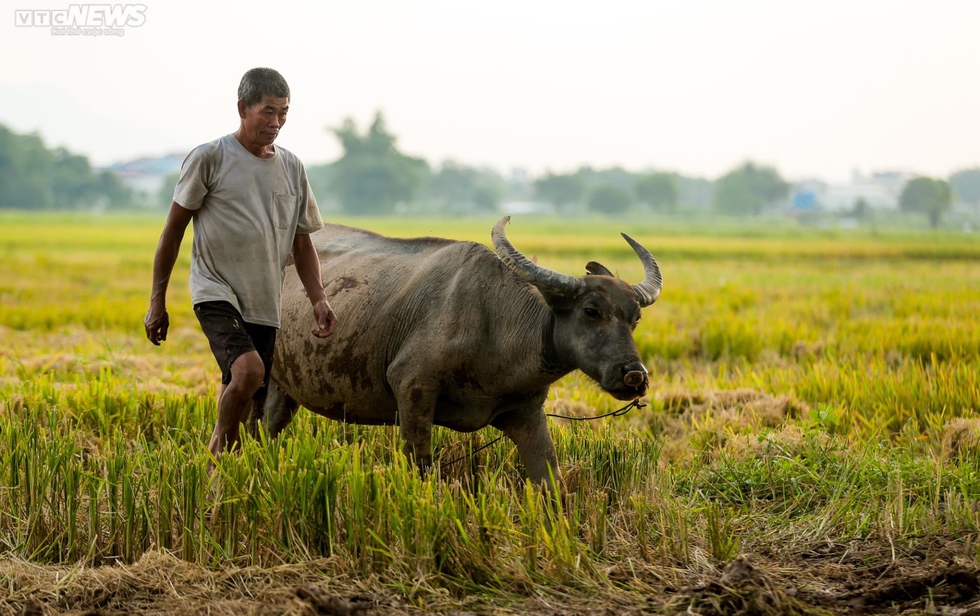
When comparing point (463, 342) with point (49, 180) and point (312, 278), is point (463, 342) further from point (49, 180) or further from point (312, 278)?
point (49, 180)

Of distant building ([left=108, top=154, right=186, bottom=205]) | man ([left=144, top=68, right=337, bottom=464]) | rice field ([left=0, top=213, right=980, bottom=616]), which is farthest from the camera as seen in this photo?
distant building ([left=108, top=154, right=186, bottom=205])

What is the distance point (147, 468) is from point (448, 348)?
53.0 inches

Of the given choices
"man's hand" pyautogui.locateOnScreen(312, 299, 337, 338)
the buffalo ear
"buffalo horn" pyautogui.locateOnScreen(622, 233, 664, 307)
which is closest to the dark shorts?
"man's hand" pyautogui.locateOnScreen(312, 299, 337, 338)

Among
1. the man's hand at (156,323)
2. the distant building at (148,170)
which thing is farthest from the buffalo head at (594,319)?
the distant building at (148,170)

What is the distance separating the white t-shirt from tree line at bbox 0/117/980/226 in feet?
331

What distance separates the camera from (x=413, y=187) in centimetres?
11612

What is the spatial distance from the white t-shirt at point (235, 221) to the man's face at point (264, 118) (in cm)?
10

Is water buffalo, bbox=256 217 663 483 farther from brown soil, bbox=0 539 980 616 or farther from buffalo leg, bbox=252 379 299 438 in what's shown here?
brown soil, bbox=0 539 980 616

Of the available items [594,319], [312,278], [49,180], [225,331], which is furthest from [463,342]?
[49,180]

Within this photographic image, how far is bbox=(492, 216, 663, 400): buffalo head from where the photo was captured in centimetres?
416

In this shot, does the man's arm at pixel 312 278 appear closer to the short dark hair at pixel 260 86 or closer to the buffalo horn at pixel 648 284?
the short dark hair at pixel 260 86

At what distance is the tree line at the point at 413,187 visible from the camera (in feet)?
364

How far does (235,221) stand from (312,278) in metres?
0.56

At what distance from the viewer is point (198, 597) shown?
11.5ft
